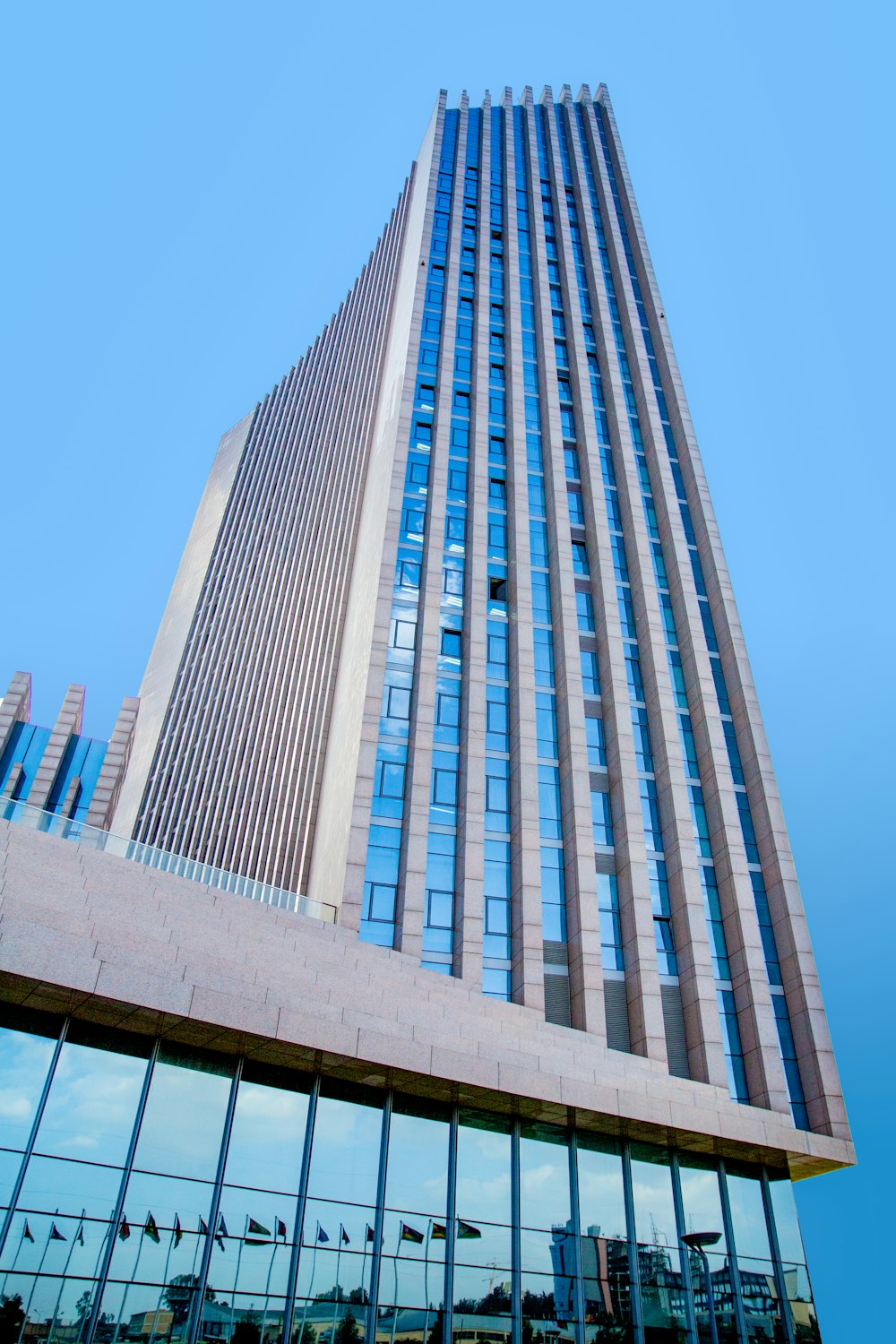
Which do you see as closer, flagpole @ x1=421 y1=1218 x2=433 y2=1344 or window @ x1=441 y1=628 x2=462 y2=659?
flagpole @ x1=421 y1=1218 x2=433 y2=1344

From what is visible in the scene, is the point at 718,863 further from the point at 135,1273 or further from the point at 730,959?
the point at 135,1273

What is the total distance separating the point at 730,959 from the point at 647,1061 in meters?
6.48

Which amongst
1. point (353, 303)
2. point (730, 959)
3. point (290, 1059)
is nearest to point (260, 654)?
point (353, 303)

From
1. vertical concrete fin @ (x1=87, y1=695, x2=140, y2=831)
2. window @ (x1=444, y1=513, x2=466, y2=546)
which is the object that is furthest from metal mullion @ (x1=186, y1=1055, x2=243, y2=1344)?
vertical concrete fin @ (x1=87, y1=695, x2=140, y2=831)

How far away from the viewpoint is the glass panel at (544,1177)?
28250mm

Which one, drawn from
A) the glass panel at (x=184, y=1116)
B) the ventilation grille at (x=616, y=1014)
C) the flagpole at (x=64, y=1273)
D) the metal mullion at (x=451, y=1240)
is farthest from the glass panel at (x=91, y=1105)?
the ventilation grille at (x=616, y=1014)

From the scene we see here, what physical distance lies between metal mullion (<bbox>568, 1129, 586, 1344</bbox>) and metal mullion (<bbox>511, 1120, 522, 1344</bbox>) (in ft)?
5.83

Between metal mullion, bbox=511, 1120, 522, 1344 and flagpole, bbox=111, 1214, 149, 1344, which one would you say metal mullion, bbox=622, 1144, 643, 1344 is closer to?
metal mullion, bbox=511, 1120, 522, 1344

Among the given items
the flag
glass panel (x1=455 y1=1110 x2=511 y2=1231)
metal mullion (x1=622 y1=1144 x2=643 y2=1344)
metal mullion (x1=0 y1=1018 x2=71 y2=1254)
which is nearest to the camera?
metal mullion (x1=0 y1=1018 x2=71 y2=1254)

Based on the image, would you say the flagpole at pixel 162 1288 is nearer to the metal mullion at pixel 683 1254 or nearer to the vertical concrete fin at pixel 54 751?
the metal mullion at pixel 683 1254

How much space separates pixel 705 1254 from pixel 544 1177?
5.62 metres

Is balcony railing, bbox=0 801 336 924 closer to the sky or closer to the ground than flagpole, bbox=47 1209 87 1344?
closer to the sky

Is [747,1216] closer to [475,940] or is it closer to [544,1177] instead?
[544,1177]

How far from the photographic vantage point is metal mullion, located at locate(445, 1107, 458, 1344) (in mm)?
25625
